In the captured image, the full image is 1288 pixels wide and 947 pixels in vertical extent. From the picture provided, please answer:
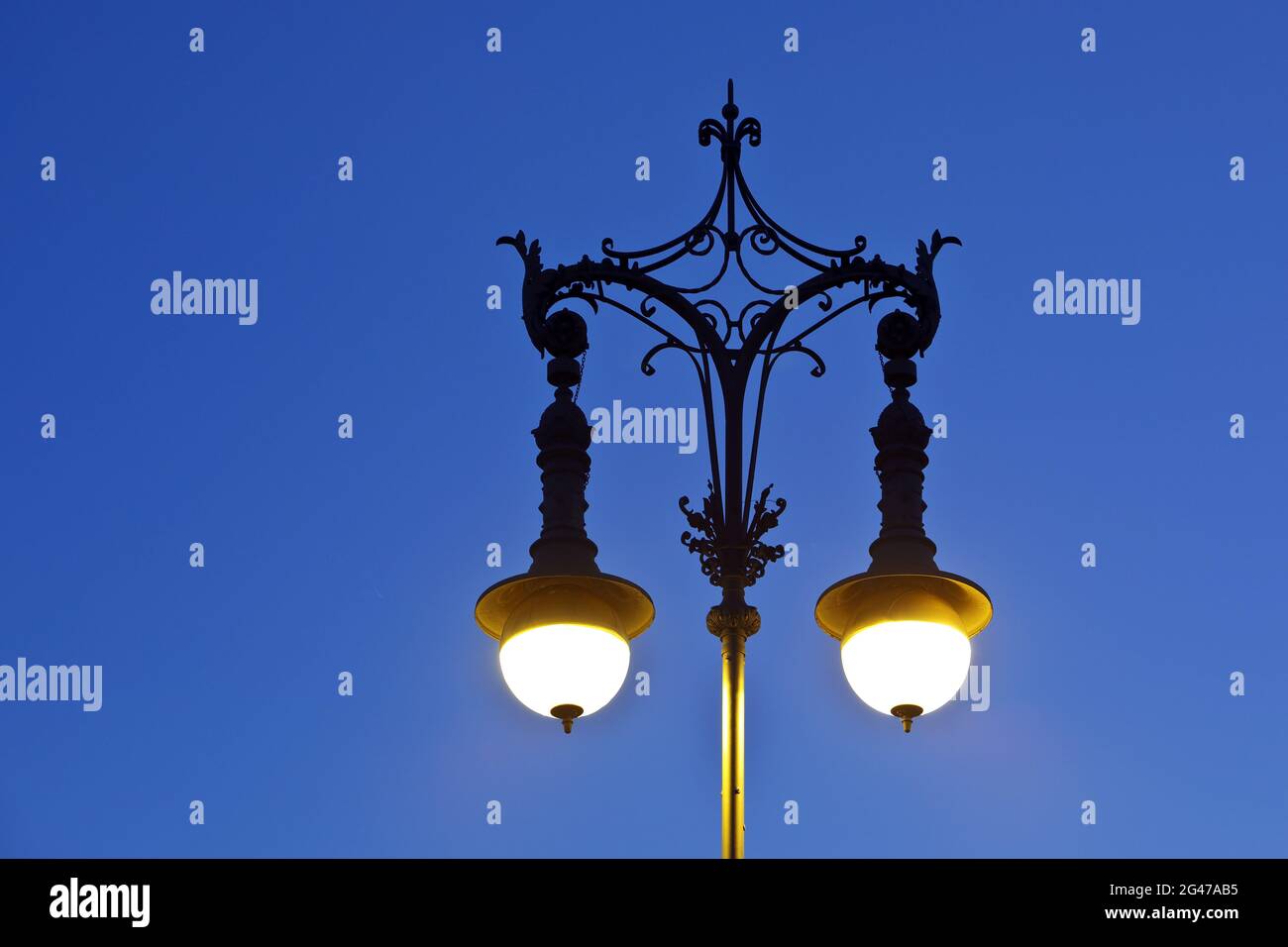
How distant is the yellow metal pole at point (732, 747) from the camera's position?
7410 mm

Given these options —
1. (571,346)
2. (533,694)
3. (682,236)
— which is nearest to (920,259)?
(682,236)

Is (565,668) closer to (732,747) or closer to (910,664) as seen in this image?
(732,747)

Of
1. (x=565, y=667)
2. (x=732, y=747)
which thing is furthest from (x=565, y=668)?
(x=732, y=747)

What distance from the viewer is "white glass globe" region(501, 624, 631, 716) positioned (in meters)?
7.73

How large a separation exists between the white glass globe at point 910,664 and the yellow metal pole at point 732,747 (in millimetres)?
536

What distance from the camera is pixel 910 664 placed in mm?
7844

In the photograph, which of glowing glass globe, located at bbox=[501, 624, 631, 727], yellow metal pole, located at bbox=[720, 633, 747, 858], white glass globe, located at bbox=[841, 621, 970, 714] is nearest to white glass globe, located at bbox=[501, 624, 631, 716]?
glowing glass globe, located at bbox=[501, 624, 631, 727]

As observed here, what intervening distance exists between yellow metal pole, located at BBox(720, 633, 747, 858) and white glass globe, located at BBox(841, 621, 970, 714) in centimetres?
54

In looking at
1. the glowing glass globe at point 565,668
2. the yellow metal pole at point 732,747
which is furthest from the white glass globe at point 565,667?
the yellow metal pole at point 732,747

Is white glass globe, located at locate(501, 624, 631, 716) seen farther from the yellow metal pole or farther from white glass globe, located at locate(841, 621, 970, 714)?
white glass globe, located at locate(841, 621, 970, 714)

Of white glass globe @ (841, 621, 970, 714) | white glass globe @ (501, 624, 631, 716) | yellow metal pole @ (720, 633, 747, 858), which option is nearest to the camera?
yellow metal pole @ (720, 633, 747, 858)

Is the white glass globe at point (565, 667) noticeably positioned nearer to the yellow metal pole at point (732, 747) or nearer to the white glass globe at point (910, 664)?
the yellow metal pole at point (732, 747)

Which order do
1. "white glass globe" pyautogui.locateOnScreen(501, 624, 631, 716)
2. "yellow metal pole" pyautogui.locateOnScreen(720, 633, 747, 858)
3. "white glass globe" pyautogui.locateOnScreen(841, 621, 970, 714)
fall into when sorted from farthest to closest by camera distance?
"white glass globe" pyautogui.locateOnScreen(841, 621, 970, 714)
"white glass globe" pyautogui.locateOnScreen(501, 624, 631, 716)
"yellow metal pole" pyautogui.locateOnScreen(720, 633, 747, 858)
